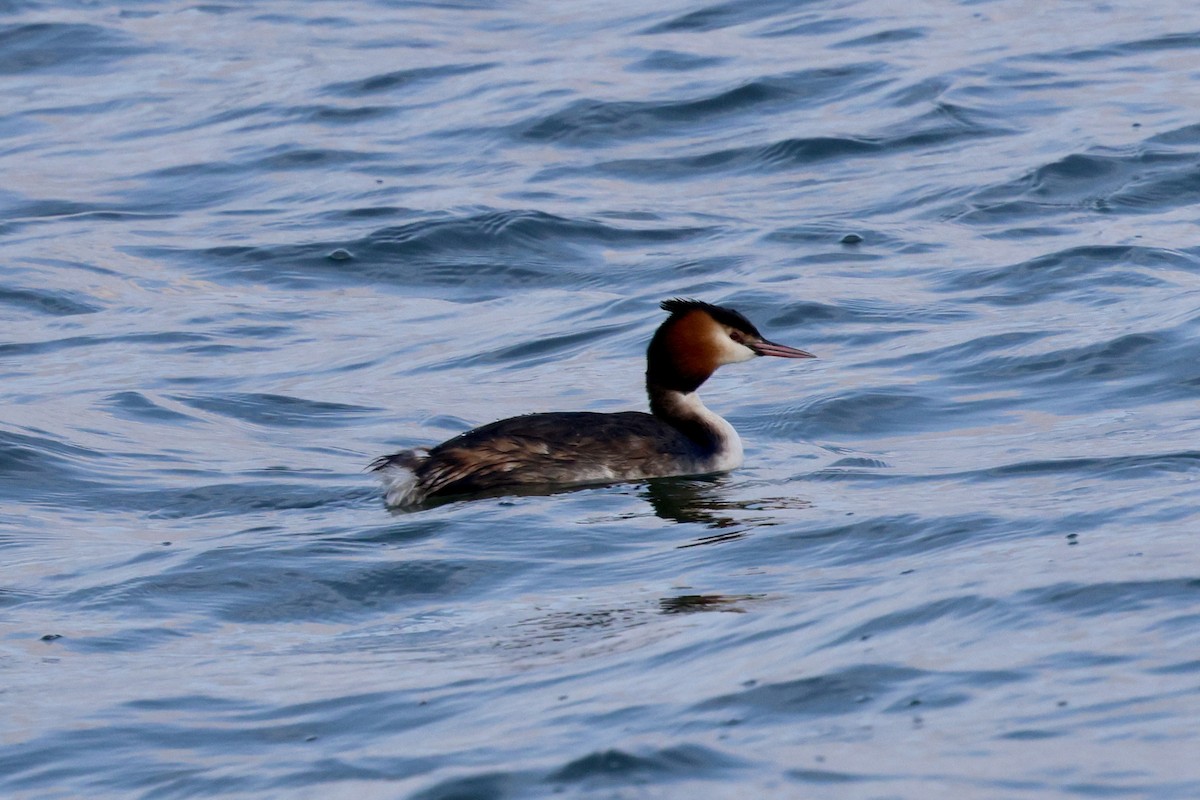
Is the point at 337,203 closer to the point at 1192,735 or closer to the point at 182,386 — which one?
the point at 182,386

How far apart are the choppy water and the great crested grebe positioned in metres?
0.19

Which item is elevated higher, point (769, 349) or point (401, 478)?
point (769, 349)

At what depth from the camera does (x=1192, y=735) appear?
4609 millimetres

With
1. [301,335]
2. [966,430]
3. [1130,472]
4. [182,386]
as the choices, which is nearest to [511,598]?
[1130,472]

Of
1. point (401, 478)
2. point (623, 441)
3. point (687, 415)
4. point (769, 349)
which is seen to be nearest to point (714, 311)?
point (769, 349)

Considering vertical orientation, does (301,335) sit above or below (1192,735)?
below

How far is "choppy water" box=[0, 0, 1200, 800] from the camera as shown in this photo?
5.23 metres

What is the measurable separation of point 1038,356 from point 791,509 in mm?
2774

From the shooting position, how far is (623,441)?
28.8 feet

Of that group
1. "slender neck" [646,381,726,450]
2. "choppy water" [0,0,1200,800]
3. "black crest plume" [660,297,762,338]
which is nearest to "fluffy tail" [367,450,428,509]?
"choppy water" [0,0,1200,800]

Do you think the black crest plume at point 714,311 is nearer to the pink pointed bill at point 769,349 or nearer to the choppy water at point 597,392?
the pink pointed bill at point 769,349

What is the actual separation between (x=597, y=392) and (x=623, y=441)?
6.30ft

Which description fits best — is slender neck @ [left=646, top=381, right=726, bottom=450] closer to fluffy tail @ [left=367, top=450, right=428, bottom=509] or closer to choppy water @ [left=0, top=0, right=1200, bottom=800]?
choppy water @ [left=0, top=0, right=1200, bottom=800]

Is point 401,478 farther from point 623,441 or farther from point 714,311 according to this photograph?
point 714,311
